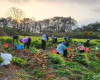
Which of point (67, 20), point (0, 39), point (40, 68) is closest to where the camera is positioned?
point (40, 68)

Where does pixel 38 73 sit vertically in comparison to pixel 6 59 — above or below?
below

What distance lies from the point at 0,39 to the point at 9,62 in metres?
10.4

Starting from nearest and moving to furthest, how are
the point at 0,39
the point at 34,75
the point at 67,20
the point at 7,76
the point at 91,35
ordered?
the point at 7,76 < the point at 34,75 < the point at 0,39 < the point at 91,35 < the point at 67,20

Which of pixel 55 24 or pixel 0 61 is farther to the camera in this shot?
pixel 55 24

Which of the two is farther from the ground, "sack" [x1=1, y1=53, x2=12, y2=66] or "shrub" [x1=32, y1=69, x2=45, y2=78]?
"sack" [x1=1, y1=53, x2=12, y2=66]

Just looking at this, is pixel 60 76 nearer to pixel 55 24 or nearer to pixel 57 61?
pixel 57 61

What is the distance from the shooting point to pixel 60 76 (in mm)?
5164

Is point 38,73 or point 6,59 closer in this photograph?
point 38,73

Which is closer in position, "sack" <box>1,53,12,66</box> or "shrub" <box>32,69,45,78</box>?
"shrub" <box>32,69,45,78</box>

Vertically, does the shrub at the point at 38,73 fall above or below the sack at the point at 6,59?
below

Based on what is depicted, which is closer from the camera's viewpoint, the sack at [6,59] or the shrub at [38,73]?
the shrub at [38,73]

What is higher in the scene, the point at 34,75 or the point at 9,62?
the point at 9,62

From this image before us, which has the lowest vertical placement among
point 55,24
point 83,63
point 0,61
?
point 83,63

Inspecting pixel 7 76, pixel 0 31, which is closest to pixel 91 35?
pixel 0 31
